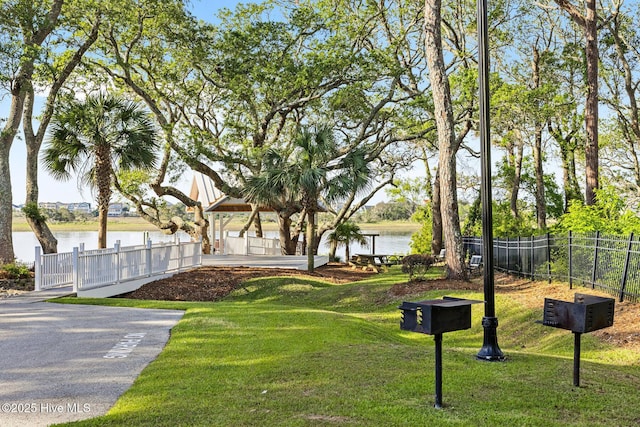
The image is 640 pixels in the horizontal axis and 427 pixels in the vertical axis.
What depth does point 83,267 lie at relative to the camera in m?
15.1

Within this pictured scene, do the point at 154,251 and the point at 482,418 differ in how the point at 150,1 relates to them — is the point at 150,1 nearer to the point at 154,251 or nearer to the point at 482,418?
the point at 154,251

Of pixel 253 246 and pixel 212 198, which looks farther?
pixel 212 198

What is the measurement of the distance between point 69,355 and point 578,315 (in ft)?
20.8

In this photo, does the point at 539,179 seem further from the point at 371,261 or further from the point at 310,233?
the point at 310,233

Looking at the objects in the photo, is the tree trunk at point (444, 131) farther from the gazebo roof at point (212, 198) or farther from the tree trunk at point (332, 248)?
the tree trunk at point (332, 248)

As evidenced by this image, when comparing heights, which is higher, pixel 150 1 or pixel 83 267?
pixel 150 1

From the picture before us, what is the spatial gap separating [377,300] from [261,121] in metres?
13.9

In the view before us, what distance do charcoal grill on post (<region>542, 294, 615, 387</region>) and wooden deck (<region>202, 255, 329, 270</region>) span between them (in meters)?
19.5

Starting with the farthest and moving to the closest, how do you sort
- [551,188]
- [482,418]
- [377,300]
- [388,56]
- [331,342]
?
1. [551,188]
2. [388,56]
3. [377,300]
4. [331,342]
5. [482,418]

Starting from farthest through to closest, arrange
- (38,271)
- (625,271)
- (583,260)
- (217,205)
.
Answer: (217,205)
(38,271)
(583,260)
(625,271)

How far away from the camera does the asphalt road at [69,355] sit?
215 inches

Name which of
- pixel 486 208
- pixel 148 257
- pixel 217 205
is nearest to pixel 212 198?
pixel 217 205

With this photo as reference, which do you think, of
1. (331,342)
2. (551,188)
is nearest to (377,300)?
(331,342)

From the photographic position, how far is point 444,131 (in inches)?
Result: 639
